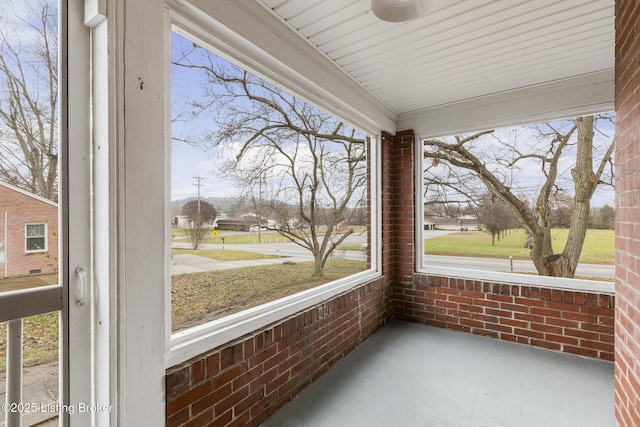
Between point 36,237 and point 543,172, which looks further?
point 543,172

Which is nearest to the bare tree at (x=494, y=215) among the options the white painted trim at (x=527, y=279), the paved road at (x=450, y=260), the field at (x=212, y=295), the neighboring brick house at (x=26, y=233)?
the paved road at (x=450, y=260)

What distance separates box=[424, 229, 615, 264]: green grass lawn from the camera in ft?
9.76

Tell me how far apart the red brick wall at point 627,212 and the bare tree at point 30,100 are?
8.87 ft

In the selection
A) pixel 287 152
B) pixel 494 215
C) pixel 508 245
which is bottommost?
pixel 508 245

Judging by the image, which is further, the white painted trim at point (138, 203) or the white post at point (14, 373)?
the white painted trim at point (138, 203)

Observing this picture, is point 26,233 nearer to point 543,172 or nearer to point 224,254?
point 224,254

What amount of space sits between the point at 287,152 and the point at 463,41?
5.42ft

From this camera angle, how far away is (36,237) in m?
1.21

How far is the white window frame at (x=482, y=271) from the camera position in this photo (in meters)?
2.96

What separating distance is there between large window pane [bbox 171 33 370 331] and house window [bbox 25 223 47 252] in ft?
1.77

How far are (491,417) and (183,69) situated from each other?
119 inches

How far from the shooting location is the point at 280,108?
2475 mm

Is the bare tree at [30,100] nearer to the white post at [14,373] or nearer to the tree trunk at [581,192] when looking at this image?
the white post at [14,373]

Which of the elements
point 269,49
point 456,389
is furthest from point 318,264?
point 269,49
